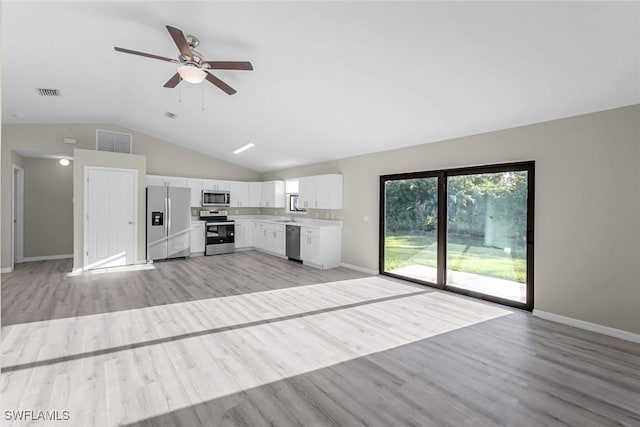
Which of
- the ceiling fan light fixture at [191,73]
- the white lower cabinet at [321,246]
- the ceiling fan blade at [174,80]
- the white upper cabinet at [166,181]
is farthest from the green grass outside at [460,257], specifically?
the white upper cabinet at [166,181]

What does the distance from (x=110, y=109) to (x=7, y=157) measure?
2.07 meters

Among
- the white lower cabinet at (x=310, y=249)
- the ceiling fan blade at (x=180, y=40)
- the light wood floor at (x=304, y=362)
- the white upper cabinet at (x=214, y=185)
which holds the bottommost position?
the light wood floor at (x=304, y=362)

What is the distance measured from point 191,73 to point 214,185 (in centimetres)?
514

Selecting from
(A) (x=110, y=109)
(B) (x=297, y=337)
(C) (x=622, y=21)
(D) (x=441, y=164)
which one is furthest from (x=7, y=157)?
(C) (x=622, y=21)

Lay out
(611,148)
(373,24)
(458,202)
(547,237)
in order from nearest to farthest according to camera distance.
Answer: (373,24) → (611,148) → (547,237) → (458,202)

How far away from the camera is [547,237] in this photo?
12.9 ft

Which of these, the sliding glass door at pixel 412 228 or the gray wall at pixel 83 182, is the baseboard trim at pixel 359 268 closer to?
the sliding glass door at pixel 412 228

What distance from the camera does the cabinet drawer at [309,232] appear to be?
258 inches

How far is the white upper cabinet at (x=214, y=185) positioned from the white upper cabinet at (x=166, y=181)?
1.62 ft

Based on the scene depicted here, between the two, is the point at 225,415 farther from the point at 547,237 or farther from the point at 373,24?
the point at 547,237

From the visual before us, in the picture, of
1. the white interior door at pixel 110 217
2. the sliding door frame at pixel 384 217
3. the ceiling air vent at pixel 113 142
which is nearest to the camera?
the sliding door frame at pixel 384 217

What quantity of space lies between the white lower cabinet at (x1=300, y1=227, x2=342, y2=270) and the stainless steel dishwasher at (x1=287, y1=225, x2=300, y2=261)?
156 mm

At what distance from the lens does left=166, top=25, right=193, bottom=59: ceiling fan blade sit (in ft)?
9.51

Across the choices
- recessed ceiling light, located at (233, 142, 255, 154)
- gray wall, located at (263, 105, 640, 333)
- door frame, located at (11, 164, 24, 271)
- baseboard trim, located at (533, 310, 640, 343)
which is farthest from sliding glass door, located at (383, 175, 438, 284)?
door frame, located at (11, 164, 24, 271)
